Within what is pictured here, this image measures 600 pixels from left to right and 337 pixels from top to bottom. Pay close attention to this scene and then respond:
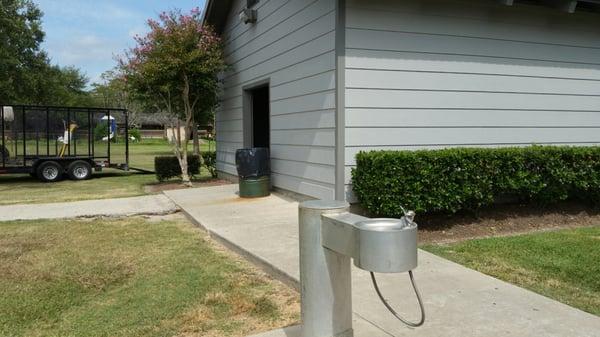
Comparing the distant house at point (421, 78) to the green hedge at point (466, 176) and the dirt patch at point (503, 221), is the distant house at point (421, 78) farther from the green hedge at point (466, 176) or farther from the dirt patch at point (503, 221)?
the dirt patch at point (503, 221)

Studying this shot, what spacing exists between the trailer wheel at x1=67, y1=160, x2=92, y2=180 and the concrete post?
15.5 metres

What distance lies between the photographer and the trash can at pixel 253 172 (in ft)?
31.5

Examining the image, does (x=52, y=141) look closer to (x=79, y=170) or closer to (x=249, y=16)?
(x=79, y=170)

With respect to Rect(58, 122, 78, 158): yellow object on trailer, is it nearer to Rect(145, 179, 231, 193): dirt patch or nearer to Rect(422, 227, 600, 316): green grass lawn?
Rect(145, 179, 231, 193): dirt patch

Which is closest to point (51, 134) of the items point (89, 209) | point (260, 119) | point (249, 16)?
point (260, 119)

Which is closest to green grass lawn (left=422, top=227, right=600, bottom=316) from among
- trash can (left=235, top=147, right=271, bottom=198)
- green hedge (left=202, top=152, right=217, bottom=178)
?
trash can (left=235, top=147, right=271, bottom=198)

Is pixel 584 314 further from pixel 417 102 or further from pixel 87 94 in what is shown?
pixel 87 94

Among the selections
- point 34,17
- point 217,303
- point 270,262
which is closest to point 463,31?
point 270,262

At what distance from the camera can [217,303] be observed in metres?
4.30

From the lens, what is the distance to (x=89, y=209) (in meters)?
9.41

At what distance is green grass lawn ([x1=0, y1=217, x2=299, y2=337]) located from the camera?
391 centimetres

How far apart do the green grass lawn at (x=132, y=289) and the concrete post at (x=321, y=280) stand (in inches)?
33.8

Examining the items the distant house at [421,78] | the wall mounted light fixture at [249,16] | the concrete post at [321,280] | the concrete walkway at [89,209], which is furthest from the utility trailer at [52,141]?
the concrete post at [321,280]

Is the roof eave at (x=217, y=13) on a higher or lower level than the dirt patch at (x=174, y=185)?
higher
